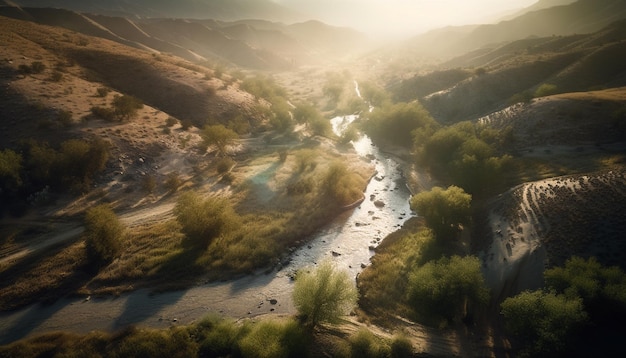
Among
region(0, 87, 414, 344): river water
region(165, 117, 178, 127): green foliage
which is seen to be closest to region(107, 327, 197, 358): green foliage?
region(0, 87, 414, 344): river water

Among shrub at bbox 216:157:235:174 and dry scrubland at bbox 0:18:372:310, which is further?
shrub at bbox 216:157:235:174

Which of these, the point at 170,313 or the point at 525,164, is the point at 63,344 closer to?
the point at 170,313

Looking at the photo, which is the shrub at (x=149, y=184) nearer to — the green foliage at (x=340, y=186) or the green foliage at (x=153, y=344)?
the green foliage at (x=153, y=344)

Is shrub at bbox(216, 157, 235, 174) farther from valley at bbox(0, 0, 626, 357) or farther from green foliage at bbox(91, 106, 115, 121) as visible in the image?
green foliage at bbox(91, 106, 115, 121)

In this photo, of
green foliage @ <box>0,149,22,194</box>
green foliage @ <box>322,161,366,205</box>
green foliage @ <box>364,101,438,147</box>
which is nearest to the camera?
green foliage @ <box>0,149,22,194</box>

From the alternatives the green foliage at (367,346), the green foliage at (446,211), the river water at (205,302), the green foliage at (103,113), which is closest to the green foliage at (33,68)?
the green foliage at (103,113)

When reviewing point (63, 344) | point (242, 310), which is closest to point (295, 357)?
point (242, 310)

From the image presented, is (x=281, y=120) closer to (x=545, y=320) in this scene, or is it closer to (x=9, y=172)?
(x=9, y=172)
